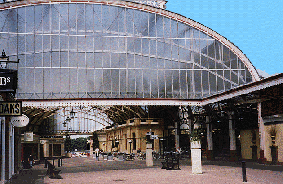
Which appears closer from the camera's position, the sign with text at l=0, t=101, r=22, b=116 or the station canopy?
the sign with text at l=0, t=101, r=22, b=116

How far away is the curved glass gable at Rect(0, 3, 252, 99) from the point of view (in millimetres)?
41188

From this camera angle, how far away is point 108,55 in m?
42.8

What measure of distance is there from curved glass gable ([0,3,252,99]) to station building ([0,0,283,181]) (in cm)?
10

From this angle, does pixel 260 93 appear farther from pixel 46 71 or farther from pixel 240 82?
pixel 46 71

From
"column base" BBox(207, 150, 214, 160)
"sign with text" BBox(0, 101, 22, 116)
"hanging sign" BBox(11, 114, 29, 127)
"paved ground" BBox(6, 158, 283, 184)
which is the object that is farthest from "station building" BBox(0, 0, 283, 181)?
"sign with text" BBox(0, 101, 22, 116)

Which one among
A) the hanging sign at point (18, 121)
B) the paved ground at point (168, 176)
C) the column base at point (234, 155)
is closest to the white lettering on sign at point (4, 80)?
the hanging sign at point (18, 121)

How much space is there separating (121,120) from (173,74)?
3236 centimetres

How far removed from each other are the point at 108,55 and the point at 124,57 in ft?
5.75

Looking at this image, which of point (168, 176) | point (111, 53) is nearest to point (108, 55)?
point (111, 53)

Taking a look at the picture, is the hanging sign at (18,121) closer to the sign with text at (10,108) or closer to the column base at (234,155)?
the sign with text at (10,108)

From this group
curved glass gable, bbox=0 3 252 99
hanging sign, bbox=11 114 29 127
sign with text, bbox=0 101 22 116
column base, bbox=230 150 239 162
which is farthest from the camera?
curved glass gable, bbox=0 3 252 99

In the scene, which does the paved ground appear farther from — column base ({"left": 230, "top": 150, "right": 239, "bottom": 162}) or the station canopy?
the station canopy

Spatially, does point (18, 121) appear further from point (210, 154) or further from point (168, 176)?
point (210, 154)

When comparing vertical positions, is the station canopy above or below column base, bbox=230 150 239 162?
above
